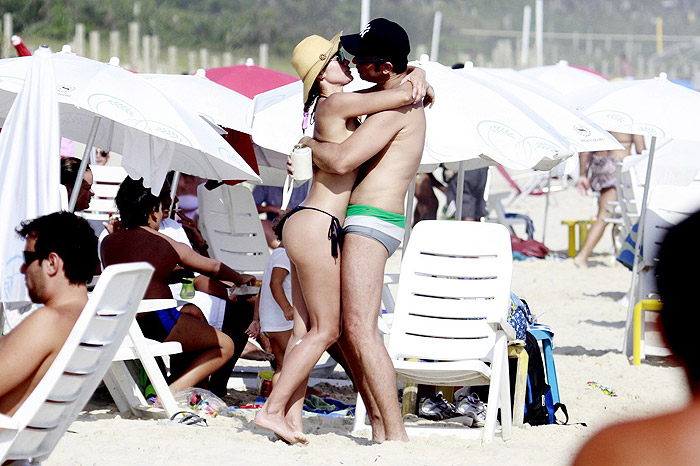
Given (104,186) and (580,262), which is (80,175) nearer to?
(104,186)

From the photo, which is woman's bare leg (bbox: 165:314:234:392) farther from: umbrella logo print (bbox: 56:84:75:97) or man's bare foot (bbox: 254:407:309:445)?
umbrella logo print (bbox: 56:84:75:97)

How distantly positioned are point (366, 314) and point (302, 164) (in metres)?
0.63

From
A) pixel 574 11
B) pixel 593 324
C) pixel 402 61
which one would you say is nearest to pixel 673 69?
pixel 574 11

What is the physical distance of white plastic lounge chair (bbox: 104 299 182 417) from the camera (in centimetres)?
457

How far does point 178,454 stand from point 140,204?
1470 millimetres

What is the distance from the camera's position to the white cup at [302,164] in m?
4.06

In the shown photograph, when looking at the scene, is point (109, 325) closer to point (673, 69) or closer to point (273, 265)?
point (273, 265)

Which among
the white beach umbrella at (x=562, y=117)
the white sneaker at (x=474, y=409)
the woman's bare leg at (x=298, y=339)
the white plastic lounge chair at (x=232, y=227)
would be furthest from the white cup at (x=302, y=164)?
the white plastic lounge chair at (x=232, y=227)

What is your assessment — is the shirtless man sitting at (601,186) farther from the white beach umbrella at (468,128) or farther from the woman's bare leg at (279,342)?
the woman's bare leg at (279,342)

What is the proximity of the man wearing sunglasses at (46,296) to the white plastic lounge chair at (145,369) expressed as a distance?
51.6 inches

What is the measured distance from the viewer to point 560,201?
2103 centimetres

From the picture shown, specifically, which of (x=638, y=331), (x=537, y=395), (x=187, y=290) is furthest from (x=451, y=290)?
(x=638, y=331)

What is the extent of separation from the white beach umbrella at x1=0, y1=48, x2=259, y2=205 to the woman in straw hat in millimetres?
742

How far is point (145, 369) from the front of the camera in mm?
4625
